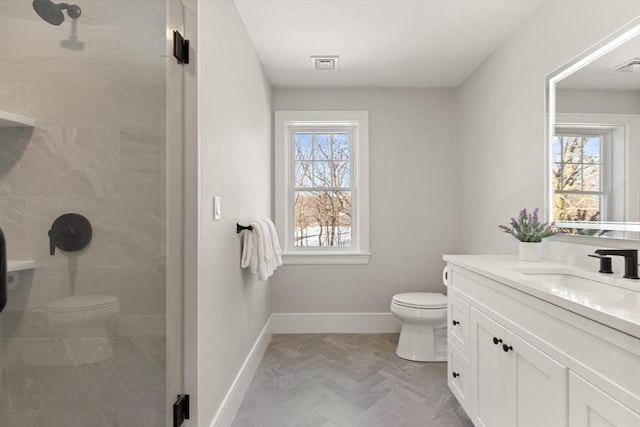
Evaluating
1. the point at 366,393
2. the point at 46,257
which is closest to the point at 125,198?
the point at 46,257

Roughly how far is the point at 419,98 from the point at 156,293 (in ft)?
9.66

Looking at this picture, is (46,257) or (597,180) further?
(597,180)

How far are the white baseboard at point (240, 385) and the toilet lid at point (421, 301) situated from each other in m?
1.15

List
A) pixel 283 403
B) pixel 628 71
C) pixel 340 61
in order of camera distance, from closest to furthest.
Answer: pixel 628 71 → pixel 283 403 → pixel 340 61

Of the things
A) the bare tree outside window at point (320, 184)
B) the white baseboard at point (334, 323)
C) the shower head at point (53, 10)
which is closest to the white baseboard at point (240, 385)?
the white baseboard at point (334, 323)

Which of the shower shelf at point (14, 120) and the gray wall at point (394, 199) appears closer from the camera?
the shower shelf at point (14, 120)

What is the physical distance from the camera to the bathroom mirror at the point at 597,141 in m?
1.49

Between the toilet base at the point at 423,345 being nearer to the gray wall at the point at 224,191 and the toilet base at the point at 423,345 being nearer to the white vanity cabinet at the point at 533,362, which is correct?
the white vanity cabinet at the point at 533,362

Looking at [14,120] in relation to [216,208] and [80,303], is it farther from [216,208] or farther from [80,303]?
[216,208]

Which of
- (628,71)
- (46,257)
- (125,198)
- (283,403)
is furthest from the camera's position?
(283,403)

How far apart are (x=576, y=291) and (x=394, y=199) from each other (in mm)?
2178

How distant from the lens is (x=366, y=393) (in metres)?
2.26

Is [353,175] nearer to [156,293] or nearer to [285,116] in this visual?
[285,116]

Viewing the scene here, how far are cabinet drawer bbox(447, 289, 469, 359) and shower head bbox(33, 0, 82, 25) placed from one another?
6.98 ft
